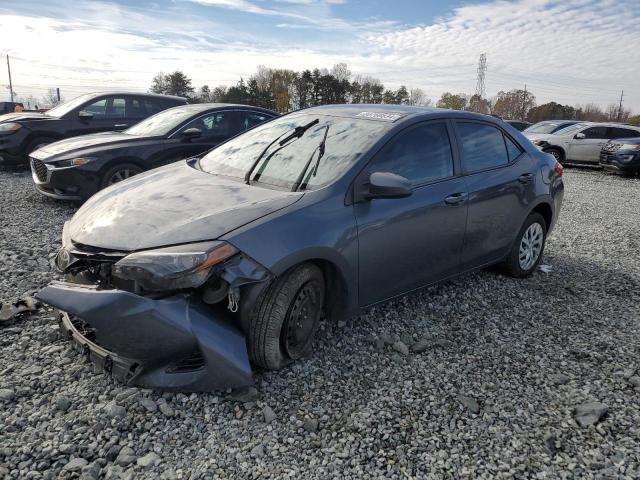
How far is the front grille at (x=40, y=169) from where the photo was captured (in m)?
6.63

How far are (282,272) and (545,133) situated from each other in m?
16.7

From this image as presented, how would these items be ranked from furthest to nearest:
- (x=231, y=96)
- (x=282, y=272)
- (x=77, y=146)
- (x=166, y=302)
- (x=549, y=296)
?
(x=231, y=96), (x=77, y=146), (x=549, y=296), (x=282, y=272), (x=166, y=302)

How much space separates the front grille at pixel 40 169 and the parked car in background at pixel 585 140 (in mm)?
14274

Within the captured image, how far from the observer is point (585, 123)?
16391mm

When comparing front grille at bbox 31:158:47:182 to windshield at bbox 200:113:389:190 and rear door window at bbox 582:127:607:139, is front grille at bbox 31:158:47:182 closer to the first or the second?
windshield at bbox 200:113:389:190

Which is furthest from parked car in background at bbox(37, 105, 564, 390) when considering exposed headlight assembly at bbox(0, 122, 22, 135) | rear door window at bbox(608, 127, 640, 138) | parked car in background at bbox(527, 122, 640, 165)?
rear door window at bbox(608, 127, 640, 138)

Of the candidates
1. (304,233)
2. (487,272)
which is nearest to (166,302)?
(304,233)

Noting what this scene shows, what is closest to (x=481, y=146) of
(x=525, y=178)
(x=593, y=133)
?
(x=525, y=178)

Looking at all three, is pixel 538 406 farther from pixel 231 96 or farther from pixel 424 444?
pixel 231 96

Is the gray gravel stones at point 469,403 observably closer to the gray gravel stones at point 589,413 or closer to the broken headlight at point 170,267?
the gray gravel stones at point 589,413

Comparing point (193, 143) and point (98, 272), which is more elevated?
point (193, 143)

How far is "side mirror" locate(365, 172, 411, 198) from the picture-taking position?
3121 millimetres

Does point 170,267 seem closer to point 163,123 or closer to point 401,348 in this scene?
point 401,348

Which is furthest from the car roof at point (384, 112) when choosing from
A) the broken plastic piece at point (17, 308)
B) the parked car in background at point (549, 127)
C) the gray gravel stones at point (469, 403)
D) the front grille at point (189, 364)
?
the parked car in background at point (549, 127)
